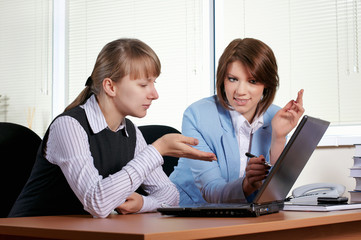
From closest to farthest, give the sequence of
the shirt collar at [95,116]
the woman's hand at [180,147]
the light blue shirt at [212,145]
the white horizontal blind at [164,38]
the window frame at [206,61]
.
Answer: the woman's hand at [180,147], the shirt collar at [95,116], the light blue shirt at [212,145], the window frame at [206,61], the white horizontal blind at [164,38]

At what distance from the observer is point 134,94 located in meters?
1.54

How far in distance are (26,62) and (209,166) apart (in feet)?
7.70

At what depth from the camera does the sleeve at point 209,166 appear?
1.66 m

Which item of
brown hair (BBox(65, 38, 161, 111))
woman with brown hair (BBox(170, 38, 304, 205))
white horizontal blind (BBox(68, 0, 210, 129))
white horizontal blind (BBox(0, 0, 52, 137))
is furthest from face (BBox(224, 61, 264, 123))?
white horizontal blind (BBox(0, 0, 52, 137))

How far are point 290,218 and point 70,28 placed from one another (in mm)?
2853

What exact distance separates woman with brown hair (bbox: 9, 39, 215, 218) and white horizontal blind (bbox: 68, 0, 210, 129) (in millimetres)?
1364

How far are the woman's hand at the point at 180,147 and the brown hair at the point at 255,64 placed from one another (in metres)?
0.70

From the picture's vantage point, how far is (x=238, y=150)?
6.36 ft

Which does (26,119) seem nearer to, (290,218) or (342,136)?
(342,136)

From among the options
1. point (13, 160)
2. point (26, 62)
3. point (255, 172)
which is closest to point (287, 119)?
point (255, 172)

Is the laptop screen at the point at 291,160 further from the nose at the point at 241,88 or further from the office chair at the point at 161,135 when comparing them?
the office chair at the point at 161,135

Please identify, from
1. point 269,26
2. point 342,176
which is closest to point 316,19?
point 269,26

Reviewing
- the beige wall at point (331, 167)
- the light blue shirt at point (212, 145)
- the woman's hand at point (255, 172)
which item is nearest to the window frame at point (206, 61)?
the beige wall at point (331, 167)

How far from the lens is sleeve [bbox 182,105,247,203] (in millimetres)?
1658
